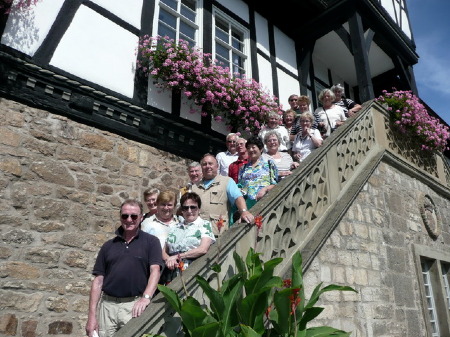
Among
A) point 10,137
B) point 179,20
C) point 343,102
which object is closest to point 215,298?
point 10,137

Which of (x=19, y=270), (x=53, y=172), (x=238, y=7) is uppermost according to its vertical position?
(x=238, y=7)

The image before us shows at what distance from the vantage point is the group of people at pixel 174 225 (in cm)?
279

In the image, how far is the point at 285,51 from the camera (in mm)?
9125

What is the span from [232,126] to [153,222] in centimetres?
361

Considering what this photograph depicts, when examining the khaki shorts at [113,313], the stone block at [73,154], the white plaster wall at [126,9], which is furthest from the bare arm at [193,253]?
the white plaster wall at [126,9]

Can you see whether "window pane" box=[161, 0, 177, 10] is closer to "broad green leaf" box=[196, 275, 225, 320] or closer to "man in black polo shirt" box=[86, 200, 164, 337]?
"man in black polo shirt" box=[86, 200, 164, 337]

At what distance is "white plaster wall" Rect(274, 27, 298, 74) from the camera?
8.91m

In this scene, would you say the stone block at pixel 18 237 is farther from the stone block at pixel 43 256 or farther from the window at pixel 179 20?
the window at pixel 179 20

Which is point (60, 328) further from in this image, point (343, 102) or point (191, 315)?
point (343, 102)

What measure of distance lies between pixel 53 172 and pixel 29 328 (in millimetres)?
1655

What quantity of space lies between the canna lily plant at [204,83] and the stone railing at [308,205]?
1.85 m

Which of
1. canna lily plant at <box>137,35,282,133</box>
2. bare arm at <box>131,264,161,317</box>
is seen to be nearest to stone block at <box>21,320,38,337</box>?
bare arm at <box>131,264,161,317</box>

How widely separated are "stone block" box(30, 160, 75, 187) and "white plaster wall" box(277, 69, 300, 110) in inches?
206

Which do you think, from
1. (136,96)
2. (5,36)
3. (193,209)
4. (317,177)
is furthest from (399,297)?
(5,36)
